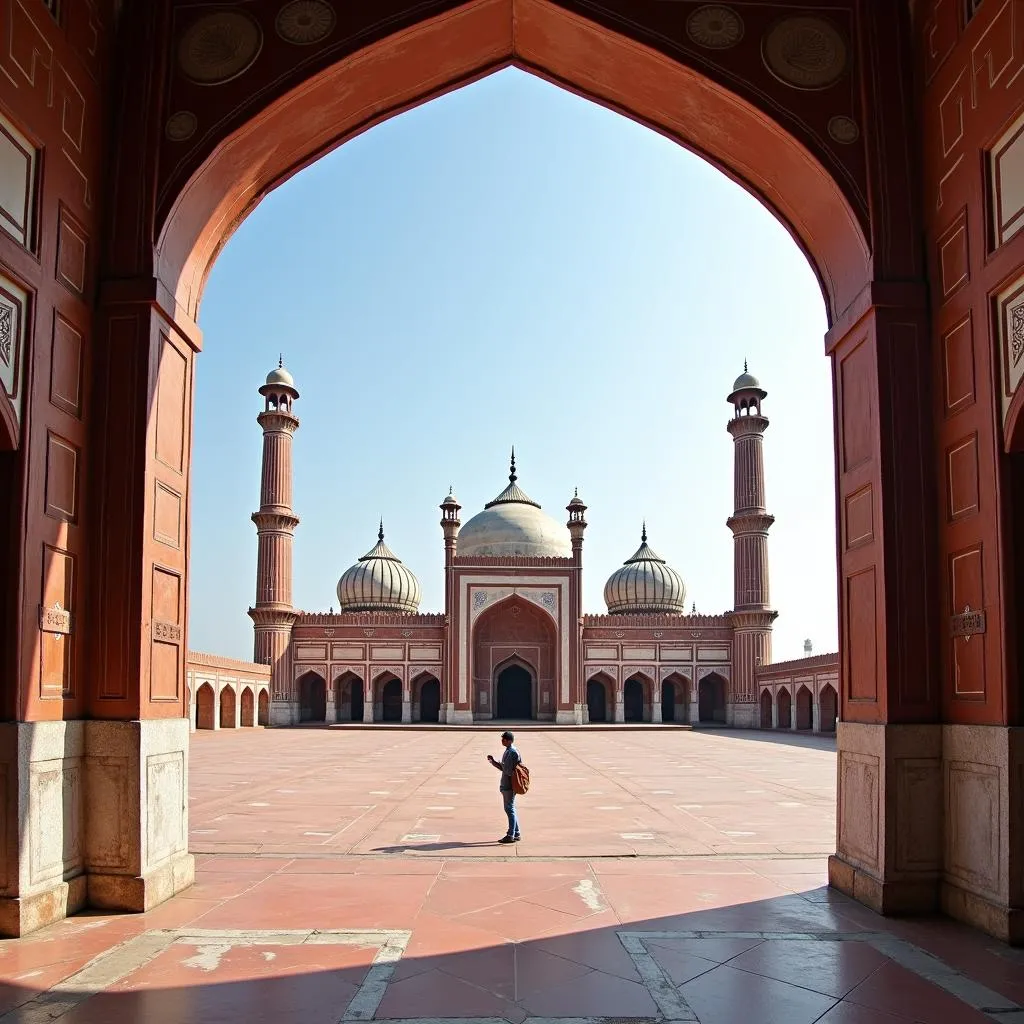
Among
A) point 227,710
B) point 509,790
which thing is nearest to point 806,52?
point 509,790

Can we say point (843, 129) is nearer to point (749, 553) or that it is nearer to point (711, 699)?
point (749, 553)

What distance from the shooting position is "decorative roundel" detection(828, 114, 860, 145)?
595 centimetres

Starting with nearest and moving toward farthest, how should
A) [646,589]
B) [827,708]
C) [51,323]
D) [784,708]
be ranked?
[51,323]
[827,708]
[784,708]
[646,589]

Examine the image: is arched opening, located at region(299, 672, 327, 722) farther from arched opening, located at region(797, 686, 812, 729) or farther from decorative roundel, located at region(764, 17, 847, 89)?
decorative roundel, located at region(764, 17, 847, 89)

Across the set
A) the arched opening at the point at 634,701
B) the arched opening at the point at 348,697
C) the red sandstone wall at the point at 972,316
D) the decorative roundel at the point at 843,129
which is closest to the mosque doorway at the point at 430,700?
the arched opening at the point at 348,697

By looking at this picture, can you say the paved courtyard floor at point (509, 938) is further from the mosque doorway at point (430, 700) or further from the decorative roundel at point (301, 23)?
the mosque doorway at point (430, 700)

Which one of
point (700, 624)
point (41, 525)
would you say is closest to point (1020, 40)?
point (41, 525)

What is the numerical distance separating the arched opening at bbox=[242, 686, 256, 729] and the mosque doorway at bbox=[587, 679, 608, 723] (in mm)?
10619

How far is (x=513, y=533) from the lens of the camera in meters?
36.9

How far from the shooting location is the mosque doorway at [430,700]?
114 feet

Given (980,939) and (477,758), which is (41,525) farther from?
(477,758)

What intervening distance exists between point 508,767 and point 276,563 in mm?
24859

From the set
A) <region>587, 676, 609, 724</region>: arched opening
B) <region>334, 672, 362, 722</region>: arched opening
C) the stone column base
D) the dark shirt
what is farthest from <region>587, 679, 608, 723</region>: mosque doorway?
the stone column base

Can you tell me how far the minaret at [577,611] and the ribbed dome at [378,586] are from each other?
706 centimetres
